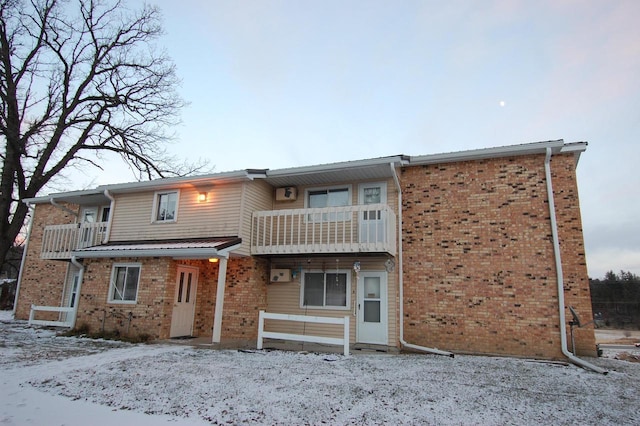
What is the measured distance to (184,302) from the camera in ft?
38.4

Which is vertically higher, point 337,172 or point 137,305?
point 337,172

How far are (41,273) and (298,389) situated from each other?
15.1m

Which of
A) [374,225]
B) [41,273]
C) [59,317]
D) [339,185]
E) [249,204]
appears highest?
[339,185]

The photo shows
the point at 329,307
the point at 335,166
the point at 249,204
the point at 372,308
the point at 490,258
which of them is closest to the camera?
the point at 490,258

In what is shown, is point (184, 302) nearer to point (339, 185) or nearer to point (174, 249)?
point (174, 249)

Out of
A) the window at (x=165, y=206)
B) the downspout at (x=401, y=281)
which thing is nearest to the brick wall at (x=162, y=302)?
the window at (x=165, y=206)

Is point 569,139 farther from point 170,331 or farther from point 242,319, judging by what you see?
point 170,331

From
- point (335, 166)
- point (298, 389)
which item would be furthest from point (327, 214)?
point (298, 389)

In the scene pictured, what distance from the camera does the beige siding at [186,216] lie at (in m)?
11.4

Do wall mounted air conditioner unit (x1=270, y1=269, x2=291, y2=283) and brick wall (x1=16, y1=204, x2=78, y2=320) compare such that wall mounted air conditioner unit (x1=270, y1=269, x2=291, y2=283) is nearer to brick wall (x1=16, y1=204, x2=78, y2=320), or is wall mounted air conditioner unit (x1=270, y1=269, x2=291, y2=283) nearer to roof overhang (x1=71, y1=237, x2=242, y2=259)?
roof overhang (x1=71, y1=237, x2=242, y2=259)

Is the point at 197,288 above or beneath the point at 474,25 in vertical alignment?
Result: beneath

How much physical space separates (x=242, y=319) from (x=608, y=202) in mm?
18663

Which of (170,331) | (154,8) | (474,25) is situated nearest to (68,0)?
(154,8)

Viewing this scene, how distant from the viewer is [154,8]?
1802 centimetres
